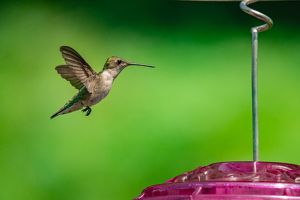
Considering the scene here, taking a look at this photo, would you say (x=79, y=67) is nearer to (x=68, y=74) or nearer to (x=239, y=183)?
(x=68, y=74)

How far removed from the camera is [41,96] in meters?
3.55

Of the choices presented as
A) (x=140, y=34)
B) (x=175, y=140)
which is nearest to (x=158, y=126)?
(x=175, y=140)

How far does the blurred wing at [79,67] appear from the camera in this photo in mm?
1951

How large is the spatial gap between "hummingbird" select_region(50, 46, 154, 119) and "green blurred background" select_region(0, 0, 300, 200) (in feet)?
4.21

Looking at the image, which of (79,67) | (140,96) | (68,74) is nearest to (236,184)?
(79,67)

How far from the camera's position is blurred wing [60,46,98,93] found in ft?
6.40

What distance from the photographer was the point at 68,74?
216 centimetres

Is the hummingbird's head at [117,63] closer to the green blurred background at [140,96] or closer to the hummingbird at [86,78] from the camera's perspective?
the hummingbird at [86,78]

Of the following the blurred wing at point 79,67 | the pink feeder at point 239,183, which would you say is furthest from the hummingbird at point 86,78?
the pink feeder at point 239,183

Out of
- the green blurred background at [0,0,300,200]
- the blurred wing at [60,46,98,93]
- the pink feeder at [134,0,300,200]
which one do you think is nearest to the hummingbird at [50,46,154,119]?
the blurred wing at [60,46,98,93]

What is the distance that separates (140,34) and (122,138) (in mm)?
924

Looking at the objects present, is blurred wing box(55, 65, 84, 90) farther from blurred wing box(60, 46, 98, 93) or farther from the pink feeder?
the pink feeder

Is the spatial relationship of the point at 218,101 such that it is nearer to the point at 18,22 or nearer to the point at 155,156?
the point at 155,156

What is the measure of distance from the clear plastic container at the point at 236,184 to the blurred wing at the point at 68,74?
3.75 feet
